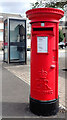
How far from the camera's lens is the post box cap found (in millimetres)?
3258

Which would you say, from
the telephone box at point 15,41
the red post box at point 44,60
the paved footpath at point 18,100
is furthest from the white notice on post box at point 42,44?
the telephone box at point 15,41

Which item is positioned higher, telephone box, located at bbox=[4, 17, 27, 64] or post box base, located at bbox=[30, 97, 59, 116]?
telephone box, located at bbox=[4, 17, 27, 64]

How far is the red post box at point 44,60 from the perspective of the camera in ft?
11.1

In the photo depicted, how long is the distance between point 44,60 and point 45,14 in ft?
3.07

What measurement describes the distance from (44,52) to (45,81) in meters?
0.61

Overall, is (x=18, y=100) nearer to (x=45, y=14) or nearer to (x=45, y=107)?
(x=45, y=107)

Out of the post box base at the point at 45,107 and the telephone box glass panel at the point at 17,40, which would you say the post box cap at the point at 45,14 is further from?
the telephone box glass panel at the point at 17,40

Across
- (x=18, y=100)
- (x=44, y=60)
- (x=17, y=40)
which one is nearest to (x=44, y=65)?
(x=44, y=60)

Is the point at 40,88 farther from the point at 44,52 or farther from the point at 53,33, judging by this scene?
the point at 53,33

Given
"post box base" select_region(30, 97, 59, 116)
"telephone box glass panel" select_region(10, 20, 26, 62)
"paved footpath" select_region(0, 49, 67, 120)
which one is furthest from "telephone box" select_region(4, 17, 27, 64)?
"post box base" select_region(30, 97, 59, 116)

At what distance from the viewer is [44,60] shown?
3.46m

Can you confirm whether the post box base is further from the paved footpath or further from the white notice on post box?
the white notice on post box

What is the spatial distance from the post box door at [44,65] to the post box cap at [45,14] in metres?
0.34

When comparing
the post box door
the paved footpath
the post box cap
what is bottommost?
the paved footpath
